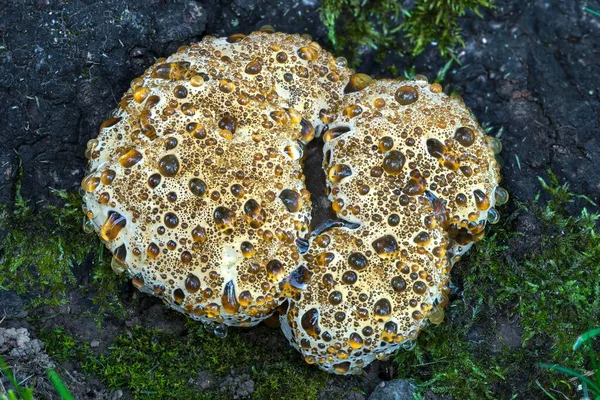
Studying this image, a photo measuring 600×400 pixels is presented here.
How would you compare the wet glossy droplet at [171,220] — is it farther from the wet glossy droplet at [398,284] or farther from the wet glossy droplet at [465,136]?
the wet glossy droplet at [465,136]

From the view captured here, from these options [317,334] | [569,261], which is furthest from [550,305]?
[317,334]

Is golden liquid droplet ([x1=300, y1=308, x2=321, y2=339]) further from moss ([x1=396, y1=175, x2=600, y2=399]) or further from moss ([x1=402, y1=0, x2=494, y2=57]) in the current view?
moss ([x1=402, y1=0, x2=494, y2=57])

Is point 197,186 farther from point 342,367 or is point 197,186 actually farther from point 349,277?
point 342,367

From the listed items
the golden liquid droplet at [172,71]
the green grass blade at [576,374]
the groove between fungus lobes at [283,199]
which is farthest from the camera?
the golden liquid droplet at [172,71]

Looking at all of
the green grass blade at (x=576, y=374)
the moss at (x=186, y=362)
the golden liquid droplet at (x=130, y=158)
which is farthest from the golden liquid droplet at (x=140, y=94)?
the green grass blade at (x=576, y=374)

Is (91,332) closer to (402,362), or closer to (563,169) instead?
(402,362)

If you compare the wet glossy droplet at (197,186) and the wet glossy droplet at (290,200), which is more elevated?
the wet glossy droplet at (197,186)
